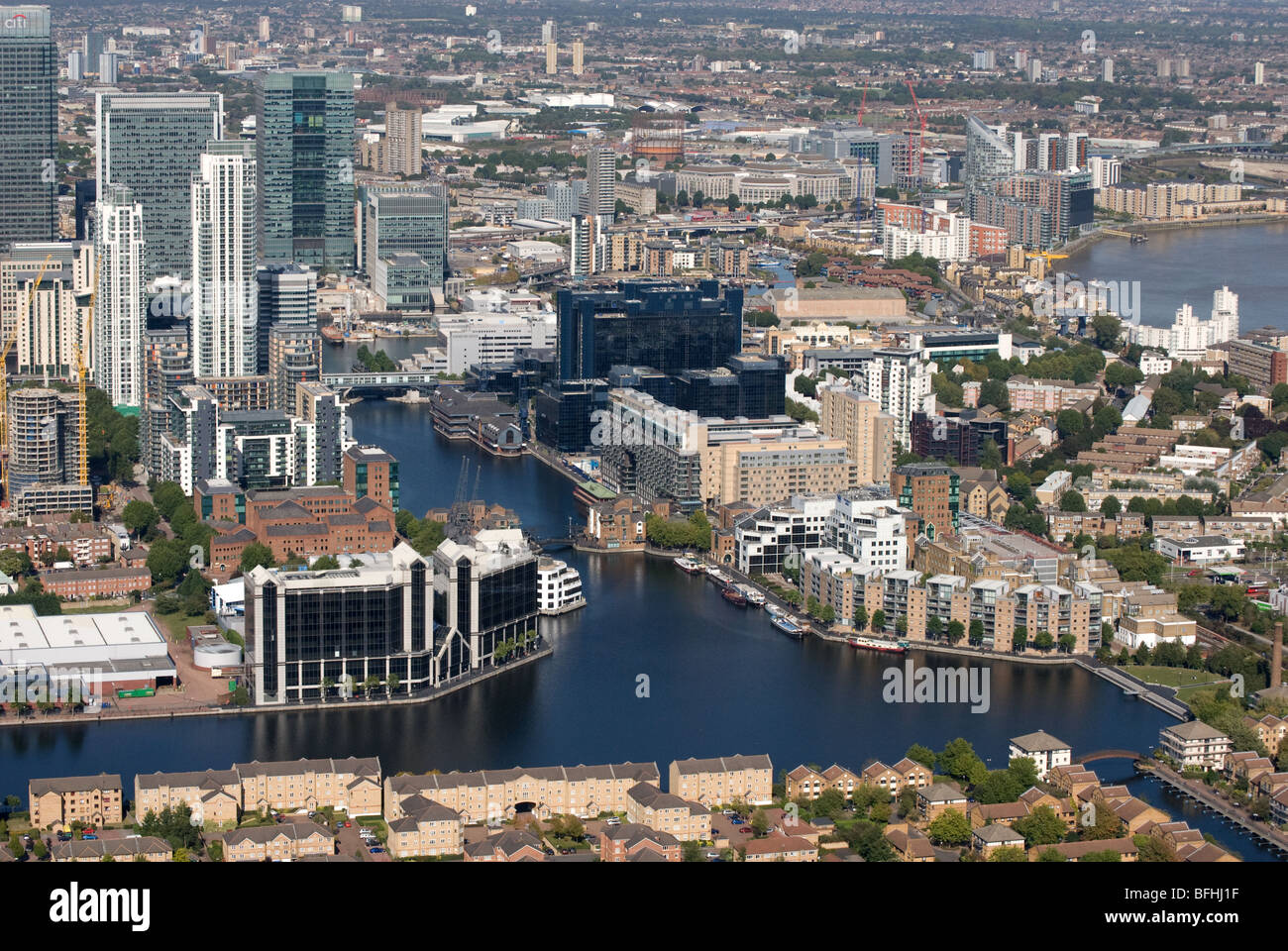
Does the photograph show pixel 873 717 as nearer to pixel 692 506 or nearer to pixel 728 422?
pixel 692 506

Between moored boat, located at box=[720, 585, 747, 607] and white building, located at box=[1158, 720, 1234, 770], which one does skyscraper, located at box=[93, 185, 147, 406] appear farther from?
white building, located at box=[1158, 720, 1234, 770]

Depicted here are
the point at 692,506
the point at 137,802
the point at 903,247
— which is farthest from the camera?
the point at 903,247

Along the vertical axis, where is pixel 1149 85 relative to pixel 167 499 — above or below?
above

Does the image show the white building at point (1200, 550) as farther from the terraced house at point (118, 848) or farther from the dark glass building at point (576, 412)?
the terraced house at point (118, 848)

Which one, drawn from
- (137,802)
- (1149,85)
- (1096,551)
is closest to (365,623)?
(137,802)

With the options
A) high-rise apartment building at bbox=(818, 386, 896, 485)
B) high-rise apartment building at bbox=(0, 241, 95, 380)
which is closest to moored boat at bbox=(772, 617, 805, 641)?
high-rise apartment building at bbox=(818, 386, 896, 485)

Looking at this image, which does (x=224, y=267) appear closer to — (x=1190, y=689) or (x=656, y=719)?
(x=656, y=719)

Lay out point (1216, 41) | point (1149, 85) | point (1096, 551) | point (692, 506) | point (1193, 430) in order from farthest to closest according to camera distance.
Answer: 1. point (1216, 41)
2. point (1149, 85)
3. point (1193, 430)
4. point (692, 506)
5. point (1096, 551)
